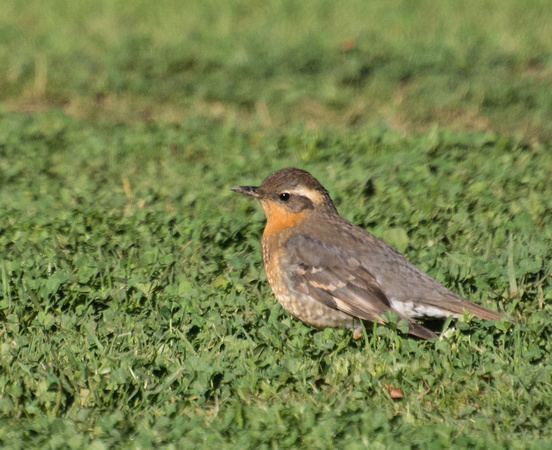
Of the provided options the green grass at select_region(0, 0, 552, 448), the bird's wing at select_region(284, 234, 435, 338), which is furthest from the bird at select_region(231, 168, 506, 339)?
the green grass at select_region(0, 0, 552, 448)

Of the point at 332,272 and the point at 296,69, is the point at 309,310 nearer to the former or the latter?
the point at 332,272

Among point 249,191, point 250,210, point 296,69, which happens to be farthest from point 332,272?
point 296,69

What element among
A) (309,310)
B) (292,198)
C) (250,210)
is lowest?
(250,210)

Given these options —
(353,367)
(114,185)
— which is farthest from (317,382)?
(114,185)

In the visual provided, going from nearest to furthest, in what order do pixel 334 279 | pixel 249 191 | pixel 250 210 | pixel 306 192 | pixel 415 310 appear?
pixel 415 310
pixel 334 279
pixel 306 192
pixel 249 191
pixel 250 210

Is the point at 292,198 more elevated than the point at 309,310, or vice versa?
the point at 292,198

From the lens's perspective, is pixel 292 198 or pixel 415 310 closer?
pixel 415 310

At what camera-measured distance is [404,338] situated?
227 inches

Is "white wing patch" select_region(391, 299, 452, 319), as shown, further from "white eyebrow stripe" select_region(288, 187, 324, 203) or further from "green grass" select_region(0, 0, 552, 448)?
"white eyebrow stripe" select_region(288, 187, 324, 203)

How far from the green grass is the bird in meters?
0.19

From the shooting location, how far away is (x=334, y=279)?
20.6 feet

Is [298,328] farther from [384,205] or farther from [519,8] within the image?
[519,8]

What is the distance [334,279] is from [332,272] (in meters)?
0.07

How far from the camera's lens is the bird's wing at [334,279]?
6062mm
